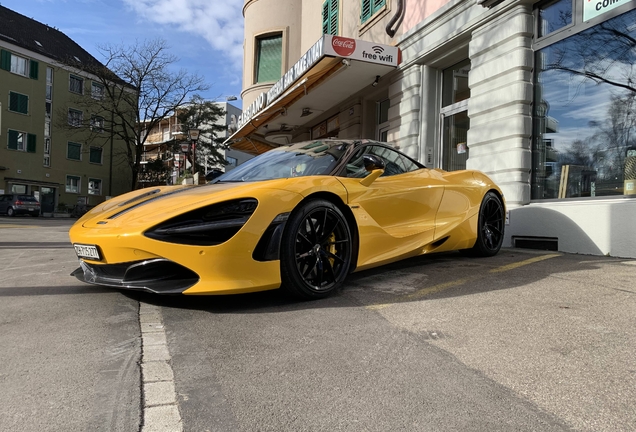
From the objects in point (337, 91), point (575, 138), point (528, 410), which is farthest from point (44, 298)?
point (337, 91)

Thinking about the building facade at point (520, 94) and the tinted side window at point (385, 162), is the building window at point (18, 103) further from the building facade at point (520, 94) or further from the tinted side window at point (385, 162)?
the tinted side window at point (385, 162)

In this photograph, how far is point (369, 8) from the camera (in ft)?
40.7

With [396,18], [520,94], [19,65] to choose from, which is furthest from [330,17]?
[19,65]

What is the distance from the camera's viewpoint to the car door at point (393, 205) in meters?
3.71

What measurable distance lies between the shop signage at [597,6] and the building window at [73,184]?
3902 cm

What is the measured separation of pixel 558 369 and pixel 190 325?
1981 millimetres

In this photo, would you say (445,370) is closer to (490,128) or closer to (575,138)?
(575,138)

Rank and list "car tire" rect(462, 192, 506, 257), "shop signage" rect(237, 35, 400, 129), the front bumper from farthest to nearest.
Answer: "shop signage" rect(237, 35, 400, 129), "car tire" rect(462, 192, 506, 257), the front bumper

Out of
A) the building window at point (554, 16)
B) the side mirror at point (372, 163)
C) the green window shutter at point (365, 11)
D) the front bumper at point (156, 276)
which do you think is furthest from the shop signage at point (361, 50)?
the front bumper at point (156, 276)

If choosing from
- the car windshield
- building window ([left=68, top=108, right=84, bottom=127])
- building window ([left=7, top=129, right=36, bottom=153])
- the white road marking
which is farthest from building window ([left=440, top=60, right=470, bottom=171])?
building window ([left=7, top=129, right=36, bottom=153])

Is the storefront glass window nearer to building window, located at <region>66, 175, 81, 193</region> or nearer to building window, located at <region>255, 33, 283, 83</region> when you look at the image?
building window, located at <region>255, 33, 283, 83</region>

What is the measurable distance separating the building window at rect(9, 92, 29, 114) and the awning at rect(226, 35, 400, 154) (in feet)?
82.6

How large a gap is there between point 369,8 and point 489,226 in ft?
29.5

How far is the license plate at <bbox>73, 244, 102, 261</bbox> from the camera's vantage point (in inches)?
122
